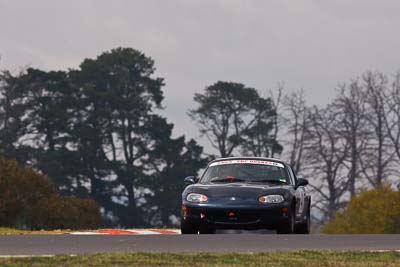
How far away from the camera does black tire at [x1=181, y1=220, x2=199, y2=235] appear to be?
21.4m

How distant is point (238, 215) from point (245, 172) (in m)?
1.47

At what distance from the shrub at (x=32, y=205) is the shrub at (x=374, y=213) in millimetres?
17708

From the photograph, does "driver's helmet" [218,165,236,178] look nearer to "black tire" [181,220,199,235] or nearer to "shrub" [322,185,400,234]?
"black tire" [181,220,199,235]

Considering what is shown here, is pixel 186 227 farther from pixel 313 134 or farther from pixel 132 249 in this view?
pixel 313 134

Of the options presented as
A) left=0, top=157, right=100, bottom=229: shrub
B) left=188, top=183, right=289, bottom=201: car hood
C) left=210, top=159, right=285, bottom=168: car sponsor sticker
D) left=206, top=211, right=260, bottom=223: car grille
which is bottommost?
left=206, top=211, right=260, bottom=223: car grille

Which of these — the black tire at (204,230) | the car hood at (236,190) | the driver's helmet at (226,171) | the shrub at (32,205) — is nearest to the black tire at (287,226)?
the car hood at (236,190)

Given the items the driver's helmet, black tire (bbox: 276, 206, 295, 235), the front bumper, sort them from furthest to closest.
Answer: the driver's helmet, black tire (bbox: 276, 206, 295, 235), the front bumper

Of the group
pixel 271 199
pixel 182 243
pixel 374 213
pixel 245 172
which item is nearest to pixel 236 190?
pixel 271 199

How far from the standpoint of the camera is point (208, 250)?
53.9 ft

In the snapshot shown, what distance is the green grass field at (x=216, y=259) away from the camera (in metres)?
14.5

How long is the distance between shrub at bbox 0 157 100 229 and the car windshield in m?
17.5

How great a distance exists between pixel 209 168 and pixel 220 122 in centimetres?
7331

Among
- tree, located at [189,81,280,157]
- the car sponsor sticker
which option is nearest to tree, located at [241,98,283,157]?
tree, located at [189,81,280,157]

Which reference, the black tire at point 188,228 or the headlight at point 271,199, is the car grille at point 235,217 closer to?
the headlight at point 271,199
